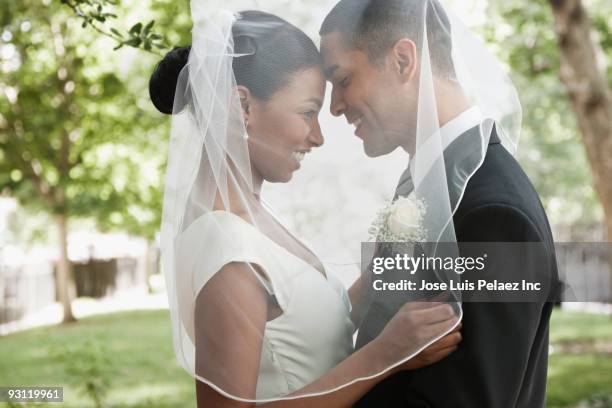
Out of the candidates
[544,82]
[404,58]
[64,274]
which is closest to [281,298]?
[404,58]

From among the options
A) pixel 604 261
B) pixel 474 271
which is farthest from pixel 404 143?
pixel 604 261

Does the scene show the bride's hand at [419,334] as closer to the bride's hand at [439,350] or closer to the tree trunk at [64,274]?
the bride's hand at [439,350]

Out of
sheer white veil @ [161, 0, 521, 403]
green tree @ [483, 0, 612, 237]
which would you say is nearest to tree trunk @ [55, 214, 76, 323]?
green tree @ [483, 0, 612, 237]

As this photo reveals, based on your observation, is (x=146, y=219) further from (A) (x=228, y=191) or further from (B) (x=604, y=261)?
(A) (x=228, y=191)

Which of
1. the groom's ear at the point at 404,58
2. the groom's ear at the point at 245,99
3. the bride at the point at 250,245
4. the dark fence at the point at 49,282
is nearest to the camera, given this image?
A: the bride at the point at 250,245

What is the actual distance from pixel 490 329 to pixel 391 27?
852 millimetres

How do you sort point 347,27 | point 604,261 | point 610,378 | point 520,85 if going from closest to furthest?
point 347,27 < point 610,378 < point 520,85 < point 604,261

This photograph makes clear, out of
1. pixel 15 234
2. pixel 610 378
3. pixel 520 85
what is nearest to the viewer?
pixel 610 378

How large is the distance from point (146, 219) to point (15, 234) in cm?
1472

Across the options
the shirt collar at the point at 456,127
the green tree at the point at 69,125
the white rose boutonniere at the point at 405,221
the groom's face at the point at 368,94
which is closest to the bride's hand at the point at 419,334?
the white rose boutonniere at the point at 405,221

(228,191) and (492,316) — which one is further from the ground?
(228,191)

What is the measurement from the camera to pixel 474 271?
6.12ft

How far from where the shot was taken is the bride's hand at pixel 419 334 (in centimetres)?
184

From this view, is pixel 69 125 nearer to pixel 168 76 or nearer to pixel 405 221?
pixel 168 76
